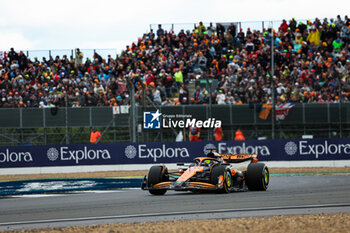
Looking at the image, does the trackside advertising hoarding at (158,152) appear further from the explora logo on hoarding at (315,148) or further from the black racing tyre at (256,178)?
the black racing tyre at (256,178)

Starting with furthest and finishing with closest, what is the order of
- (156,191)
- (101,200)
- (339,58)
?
(339,58)
(156,191)
(101,200)

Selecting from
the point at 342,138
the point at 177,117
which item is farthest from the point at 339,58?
the point at 177,117

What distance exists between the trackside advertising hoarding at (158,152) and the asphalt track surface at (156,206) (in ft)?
27.3

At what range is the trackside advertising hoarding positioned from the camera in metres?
22.7

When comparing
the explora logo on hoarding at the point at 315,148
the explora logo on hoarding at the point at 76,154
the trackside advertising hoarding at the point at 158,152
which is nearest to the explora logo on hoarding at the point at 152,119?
the trackside advertising hoarding at the point at 158,152

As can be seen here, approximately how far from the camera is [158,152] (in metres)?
23.1

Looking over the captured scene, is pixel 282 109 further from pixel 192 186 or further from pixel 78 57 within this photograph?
pixel 78 57

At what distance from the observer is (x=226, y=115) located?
23219 mm

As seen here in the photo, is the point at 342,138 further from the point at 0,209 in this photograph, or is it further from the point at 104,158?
the point at 0,209

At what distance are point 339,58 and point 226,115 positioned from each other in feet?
22.7

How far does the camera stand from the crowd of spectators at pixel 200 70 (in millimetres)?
22844

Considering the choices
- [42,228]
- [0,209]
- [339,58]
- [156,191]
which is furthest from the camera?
[339,58]

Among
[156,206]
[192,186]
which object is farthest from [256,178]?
[156,206]

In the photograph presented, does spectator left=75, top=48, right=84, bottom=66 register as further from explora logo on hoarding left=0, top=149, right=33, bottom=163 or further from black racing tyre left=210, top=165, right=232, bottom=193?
black racing tyre left=210, top=165, right=232, bottom=193
